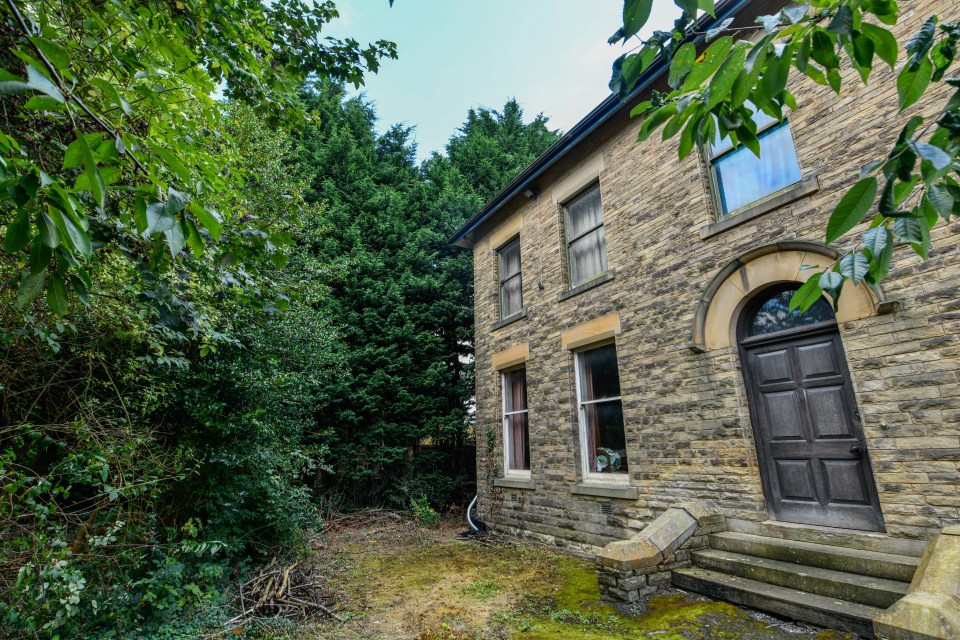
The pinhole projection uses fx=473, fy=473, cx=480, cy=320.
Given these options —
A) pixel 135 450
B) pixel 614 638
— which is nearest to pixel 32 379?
pixel 135 450

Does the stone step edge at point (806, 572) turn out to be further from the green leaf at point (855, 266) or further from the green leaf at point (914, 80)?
the green leaf at point (914, 80)

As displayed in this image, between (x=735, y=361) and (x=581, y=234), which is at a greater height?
(x=581, y=234)

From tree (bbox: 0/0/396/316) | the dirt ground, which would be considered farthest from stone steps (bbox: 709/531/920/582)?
tree (bbox: 0/0/396/316)

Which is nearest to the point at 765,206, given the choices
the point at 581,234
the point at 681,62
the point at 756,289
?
the point at 756,289

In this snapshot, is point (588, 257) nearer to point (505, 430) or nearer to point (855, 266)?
point (505, 430)

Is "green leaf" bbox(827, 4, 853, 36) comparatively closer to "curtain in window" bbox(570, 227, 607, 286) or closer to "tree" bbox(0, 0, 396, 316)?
"tree" bbox(0, 0, 396, 316)

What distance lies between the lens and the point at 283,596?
15.1 ft

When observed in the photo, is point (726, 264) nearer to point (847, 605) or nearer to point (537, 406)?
point (847, 605)

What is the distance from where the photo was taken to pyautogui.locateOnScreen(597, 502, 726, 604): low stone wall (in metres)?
4.44

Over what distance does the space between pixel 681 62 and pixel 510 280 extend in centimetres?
809

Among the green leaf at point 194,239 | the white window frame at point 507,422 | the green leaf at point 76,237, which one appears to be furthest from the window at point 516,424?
the green leaf at point 76,237

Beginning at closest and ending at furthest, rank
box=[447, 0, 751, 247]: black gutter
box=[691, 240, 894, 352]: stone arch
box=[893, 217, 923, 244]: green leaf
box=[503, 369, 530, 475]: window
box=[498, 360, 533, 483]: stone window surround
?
box=[893, 217, 923, 244]: green leaf → box=[691, 240, 894, 352]: stone arch → box=[447, 0, 751, 247]: black gutter → box=[498, 360, 533, 483]: stone window surround → box=[503, 369, 530, 475]: window

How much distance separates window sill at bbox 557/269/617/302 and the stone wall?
0.08 m

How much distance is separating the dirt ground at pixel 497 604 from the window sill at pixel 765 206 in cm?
377
